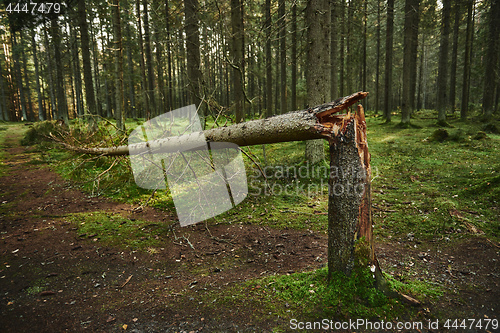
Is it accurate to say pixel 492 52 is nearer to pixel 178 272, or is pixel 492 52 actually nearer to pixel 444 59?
pixel 444 59

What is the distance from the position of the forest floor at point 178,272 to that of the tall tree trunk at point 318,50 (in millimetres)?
4305

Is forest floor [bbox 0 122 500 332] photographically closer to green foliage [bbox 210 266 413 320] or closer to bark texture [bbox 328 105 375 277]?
green foliage [bbox 210 266 413 320]

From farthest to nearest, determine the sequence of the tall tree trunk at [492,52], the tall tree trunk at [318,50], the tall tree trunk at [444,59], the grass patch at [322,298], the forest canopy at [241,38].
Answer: the tall tree trunk at [444,59] < the tall tree trunk at [492,52] < the tall tree trunk at [318,50] < the forest canopy at [241,38] < the grass patch at [322,298]

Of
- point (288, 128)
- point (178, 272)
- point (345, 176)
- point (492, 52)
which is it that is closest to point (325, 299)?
point (345, 176)

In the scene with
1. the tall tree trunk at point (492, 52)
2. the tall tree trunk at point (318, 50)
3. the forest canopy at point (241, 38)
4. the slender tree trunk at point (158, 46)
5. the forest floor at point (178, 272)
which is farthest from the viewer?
the tall tree trunk at point (492, 52)

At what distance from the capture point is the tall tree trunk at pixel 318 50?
670 centimetres

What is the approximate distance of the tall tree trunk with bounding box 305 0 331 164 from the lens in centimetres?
670

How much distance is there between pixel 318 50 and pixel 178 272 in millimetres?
6591

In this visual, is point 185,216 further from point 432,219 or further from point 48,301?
point 432,219

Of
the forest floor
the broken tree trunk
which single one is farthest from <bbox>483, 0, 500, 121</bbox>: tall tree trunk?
the broken tree trunk

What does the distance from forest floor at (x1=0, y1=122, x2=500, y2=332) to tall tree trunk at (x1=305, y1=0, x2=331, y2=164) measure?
169 inches

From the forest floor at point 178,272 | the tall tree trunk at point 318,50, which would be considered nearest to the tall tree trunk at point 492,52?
the tall tree trunk at point 318,50

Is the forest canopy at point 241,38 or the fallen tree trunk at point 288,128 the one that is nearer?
the fallen tree trunk at point 288,128

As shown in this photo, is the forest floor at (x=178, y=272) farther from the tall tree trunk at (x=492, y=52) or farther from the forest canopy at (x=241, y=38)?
the tall tree trunk at (x=492, y=52)
